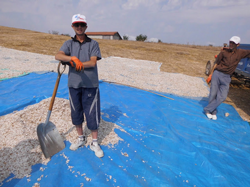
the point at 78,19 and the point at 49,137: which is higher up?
the point at 78,19

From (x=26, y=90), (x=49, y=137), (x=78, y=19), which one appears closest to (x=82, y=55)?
(x=78, y=19)

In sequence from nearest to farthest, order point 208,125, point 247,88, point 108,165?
point 108,165 < point 208,125 < point 247,88

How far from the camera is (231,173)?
221 centimetres

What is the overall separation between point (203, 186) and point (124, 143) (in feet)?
3.99

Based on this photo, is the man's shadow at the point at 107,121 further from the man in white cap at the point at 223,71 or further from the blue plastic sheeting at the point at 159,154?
the man in white cap at the point at 223,71

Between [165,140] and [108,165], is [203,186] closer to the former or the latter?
[165,140]

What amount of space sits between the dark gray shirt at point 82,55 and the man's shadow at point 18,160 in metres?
1.11

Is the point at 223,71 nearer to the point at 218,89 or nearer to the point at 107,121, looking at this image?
the point at 218,89

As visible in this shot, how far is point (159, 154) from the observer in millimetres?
2438

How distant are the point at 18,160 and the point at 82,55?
5.22 feet

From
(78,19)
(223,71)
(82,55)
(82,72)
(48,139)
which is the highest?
(78,19)

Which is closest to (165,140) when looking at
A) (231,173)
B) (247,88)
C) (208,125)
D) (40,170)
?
(231,173)

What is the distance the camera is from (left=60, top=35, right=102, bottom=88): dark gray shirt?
1.97 meters

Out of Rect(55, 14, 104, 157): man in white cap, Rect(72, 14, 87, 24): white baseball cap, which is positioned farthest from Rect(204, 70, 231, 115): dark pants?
Rect(72, 14, 87, 24): white baseball cap
